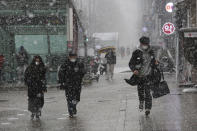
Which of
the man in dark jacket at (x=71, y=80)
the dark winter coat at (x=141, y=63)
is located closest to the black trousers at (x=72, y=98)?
the man in dark jacket at (x=71, y=80)

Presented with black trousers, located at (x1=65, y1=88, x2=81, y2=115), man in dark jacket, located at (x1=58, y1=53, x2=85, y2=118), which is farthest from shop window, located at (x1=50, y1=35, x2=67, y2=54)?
black trousers, located at (x1=65, y1=88, x2=81, y2=115)

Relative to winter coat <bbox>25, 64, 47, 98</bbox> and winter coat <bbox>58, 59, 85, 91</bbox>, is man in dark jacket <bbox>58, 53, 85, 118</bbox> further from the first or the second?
winter coat <bbox>25, 64, 47, 98</bbox>

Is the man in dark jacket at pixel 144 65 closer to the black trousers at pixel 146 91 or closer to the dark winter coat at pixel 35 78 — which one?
the black trousers at pixel 146 91

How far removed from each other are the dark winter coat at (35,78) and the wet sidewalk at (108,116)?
0.68 meters

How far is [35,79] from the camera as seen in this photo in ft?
39.0

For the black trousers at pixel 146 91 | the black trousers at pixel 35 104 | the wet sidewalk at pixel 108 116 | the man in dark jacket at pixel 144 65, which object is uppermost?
the man in dark jacket at pixel 144 65

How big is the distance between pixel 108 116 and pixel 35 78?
6.45 ft

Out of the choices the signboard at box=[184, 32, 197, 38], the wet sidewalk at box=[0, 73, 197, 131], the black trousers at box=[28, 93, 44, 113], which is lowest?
the wet sidewalk at box=[0, 73, 197, 131]

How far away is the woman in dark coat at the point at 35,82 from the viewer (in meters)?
11.8

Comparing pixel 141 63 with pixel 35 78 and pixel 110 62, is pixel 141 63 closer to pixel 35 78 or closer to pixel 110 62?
pixel 35 78

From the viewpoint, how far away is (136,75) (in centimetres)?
1090

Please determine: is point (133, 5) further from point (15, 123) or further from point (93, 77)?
point (15, 123)

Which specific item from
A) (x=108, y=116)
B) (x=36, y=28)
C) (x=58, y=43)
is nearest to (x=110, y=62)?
(x=58, y=43)

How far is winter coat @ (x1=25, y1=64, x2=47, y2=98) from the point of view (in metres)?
11.9
